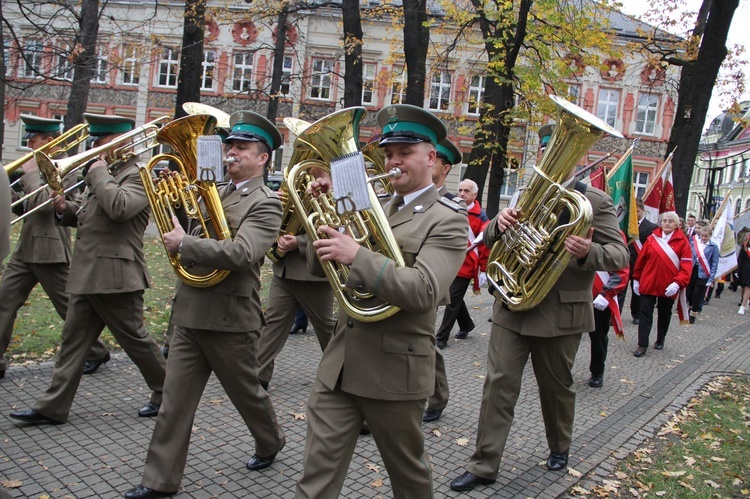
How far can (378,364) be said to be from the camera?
9.71 feet

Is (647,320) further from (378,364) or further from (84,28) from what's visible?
(84,28)

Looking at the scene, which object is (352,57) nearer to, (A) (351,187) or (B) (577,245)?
(B) (577,245)

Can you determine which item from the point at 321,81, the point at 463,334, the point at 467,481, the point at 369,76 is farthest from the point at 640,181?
the point at 467,481

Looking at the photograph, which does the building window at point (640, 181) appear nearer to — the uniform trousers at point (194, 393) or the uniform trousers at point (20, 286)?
the uniform trousers at point (20, 286)

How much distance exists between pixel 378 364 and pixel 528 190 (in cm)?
197

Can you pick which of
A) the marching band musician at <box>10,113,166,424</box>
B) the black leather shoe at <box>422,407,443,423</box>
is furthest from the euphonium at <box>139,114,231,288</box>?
the black leather shoe at <box>422,407,443,423</box>

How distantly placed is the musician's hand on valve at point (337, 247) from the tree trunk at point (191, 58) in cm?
984

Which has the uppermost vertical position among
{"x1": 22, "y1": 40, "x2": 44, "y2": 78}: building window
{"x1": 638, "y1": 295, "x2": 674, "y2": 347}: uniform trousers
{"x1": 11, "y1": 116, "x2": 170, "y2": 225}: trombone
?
{"x1": 22, "y1": 40, "x2": 44, "y2": 78}: building window

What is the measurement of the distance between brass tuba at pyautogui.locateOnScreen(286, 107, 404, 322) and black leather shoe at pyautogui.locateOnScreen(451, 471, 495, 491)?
1.87 meters

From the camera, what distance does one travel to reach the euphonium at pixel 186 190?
12.6ft

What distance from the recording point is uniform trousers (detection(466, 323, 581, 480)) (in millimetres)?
4340

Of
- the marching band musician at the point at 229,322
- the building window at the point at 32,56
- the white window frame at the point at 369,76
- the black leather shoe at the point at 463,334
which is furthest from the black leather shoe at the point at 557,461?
the white window frame at the point at 369,76

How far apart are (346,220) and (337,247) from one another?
7.1 inches

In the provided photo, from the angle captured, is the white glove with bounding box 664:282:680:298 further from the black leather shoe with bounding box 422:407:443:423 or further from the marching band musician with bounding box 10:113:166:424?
the marching band musician with bounding box 10:113:166:424
